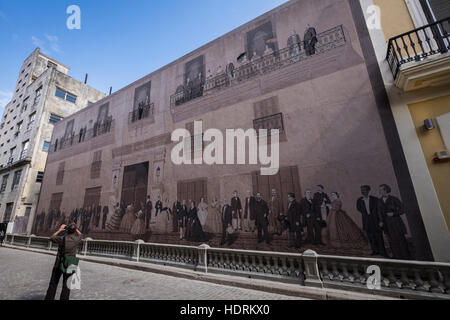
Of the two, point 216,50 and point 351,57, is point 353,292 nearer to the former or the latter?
point 351,57

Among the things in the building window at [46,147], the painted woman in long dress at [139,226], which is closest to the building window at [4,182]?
the building window at [46,147]

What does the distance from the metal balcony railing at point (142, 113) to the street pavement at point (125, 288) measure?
884cm

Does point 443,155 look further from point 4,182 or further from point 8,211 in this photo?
point 4,182

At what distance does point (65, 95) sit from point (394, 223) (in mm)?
31651

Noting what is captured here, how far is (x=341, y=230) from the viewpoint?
6.31 m

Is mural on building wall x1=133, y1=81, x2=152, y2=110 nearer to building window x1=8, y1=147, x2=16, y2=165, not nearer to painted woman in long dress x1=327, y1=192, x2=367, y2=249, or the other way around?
painted woman in long dress x1=327, y1=192, x2=367, y2=249

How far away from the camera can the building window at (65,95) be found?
23.7 metres

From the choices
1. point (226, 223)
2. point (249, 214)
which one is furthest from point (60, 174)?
point (249, 214)

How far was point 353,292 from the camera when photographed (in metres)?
4.38

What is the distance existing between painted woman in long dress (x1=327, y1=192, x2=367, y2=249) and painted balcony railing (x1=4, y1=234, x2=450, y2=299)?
1.49 metres

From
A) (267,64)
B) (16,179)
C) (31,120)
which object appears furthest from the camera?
(31,120)

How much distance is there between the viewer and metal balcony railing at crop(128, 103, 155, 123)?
12649 millimetres
